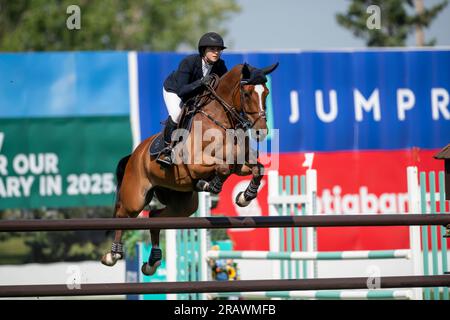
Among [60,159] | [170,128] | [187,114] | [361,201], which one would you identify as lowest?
[361,201]

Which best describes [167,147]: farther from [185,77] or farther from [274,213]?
[274,213]

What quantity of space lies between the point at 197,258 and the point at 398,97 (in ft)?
22.9

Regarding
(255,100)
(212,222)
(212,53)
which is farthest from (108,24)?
(212,222)

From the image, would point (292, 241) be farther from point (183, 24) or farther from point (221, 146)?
point (183, 24)

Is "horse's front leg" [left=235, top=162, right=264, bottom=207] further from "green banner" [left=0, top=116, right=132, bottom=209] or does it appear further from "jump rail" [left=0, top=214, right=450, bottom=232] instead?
"green banner" [left=0, top=116, right=132, bottom=209]

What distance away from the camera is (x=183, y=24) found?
133 feet

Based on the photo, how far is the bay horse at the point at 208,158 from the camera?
20.2 ft

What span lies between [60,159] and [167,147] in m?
7.30

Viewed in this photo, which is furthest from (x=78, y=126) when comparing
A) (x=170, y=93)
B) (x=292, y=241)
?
(x=170, y=93)

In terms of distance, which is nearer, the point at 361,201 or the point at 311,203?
the point at 311,203

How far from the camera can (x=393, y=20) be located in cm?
2989

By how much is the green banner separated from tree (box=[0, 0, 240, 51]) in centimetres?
2032

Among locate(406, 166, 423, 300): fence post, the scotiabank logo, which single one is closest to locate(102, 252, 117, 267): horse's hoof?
locate(406, 166, 423, 300): fence post

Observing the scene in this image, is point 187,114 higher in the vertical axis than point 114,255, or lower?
higher
